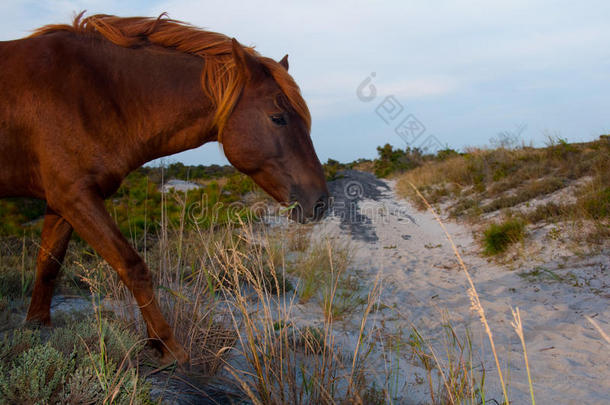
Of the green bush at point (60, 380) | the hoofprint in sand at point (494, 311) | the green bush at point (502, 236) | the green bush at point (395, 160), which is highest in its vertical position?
the green bush at point (395, 160)

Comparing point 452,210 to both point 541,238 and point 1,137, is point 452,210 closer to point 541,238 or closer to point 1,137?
point 541,238

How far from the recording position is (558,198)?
23.8 ft

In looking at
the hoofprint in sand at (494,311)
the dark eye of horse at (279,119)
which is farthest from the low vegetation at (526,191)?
the dark eye of horse at (279,119)

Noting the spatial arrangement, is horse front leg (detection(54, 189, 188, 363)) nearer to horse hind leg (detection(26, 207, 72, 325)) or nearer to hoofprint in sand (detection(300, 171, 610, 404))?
horse hind leg (detection(26, 207, 72, 325))

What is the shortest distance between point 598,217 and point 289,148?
5.20 meters

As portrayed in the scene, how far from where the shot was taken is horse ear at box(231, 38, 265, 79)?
2.32m

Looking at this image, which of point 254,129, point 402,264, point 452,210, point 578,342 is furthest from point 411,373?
point 452,210

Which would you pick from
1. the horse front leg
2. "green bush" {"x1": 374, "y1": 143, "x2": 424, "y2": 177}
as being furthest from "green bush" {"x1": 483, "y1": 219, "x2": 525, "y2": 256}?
"green bush" {"x1": 374, "y1": 143, "x2": 424, "y2": 177}

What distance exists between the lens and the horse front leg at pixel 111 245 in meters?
2.00

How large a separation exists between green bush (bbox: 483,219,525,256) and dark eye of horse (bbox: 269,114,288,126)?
5.02 metres

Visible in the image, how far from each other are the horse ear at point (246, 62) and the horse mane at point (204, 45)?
0.13 ft

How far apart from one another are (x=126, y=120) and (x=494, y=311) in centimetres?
391

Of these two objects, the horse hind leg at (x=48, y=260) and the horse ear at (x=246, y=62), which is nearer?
the horse ear at (x=246, y=62)

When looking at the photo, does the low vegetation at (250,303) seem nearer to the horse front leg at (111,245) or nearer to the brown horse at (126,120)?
the horse front leg at (111,245)
